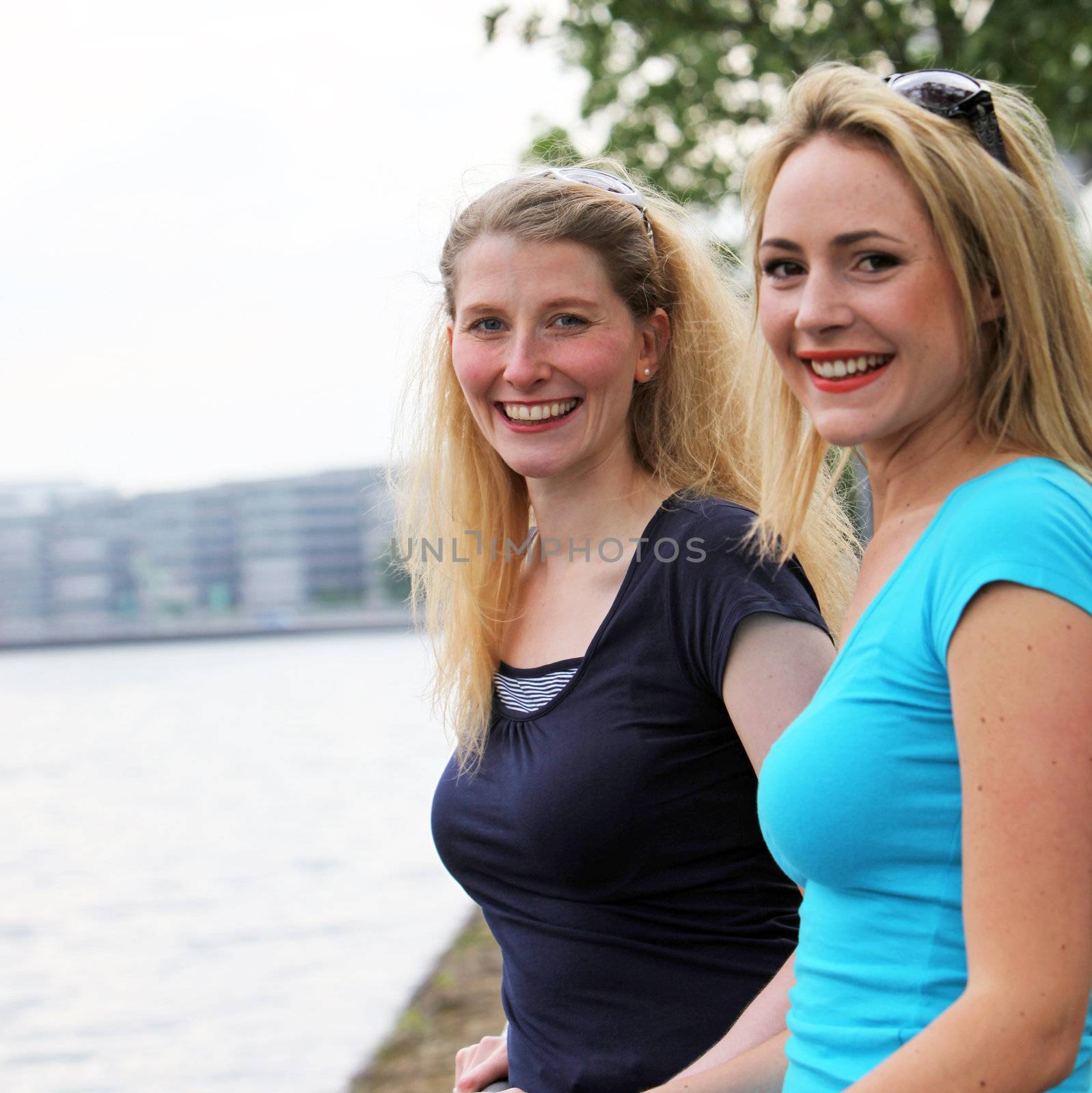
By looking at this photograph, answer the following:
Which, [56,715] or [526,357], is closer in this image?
[526,357]

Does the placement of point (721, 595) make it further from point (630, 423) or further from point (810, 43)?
point (810, 43)

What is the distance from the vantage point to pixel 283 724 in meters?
38.3

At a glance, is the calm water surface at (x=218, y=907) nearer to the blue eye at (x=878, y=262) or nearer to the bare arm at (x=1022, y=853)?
the blue eye at (x=878, y=262)

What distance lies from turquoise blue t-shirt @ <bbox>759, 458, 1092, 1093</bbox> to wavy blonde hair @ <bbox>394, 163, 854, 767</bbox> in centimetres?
70

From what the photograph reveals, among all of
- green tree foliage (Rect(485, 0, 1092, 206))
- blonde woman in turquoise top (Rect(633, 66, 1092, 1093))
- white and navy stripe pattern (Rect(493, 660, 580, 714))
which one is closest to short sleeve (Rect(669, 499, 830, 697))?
white and navy stripe pattern (Rect(493, 660, 580, 714))

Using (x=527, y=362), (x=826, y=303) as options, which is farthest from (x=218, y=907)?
(x=826, y=303)

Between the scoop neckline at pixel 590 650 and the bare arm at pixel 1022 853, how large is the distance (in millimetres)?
931

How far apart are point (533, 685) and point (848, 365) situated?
95 centimetres

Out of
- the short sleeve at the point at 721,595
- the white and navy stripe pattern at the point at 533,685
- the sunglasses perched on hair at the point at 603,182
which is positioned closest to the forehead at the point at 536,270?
the sunglasses perched on hair at the point at 603,182

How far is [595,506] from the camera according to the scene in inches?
95.4

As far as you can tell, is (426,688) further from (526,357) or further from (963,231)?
(963,231)

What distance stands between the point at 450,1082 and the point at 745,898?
4.13 m

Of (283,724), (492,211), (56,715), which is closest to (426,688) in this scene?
(492,211)

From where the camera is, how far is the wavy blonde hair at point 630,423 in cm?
236
